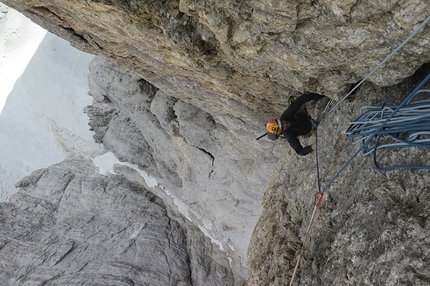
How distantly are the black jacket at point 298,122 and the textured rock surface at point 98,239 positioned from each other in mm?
6047

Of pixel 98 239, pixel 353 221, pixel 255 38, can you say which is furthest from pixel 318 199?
pixel 98 239

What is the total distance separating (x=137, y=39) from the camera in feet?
17.4

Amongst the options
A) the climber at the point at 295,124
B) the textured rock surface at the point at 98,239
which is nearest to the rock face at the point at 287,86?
the climber at the point at 295,124

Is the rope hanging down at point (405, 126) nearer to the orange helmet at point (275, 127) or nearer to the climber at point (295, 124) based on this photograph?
the climber at point (295, 124)

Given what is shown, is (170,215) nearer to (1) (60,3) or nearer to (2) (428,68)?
(1) (60,3)

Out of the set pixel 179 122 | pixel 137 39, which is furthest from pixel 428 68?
pixel 179 122

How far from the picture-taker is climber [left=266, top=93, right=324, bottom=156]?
5.44m

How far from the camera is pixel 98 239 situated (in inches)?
422

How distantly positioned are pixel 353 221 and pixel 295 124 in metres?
2.22

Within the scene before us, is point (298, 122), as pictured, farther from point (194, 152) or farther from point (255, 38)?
point (194, 152)

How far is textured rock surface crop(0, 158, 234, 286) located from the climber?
19.8 ft

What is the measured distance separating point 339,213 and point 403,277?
3.86 feet

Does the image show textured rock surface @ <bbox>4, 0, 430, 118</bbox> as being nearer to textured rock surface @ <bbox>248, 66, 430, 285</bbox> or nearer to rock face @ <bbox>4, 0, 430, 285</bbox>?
rock face @ <bbox>4, 0, 430, 285</bbox>

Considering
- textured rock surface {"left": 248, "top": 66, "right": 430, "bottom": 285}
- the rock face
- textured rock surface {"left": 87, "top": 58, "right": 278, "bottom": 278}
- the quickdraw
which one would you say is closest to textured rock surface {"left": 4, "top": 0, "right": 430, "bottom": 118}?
the rock face
